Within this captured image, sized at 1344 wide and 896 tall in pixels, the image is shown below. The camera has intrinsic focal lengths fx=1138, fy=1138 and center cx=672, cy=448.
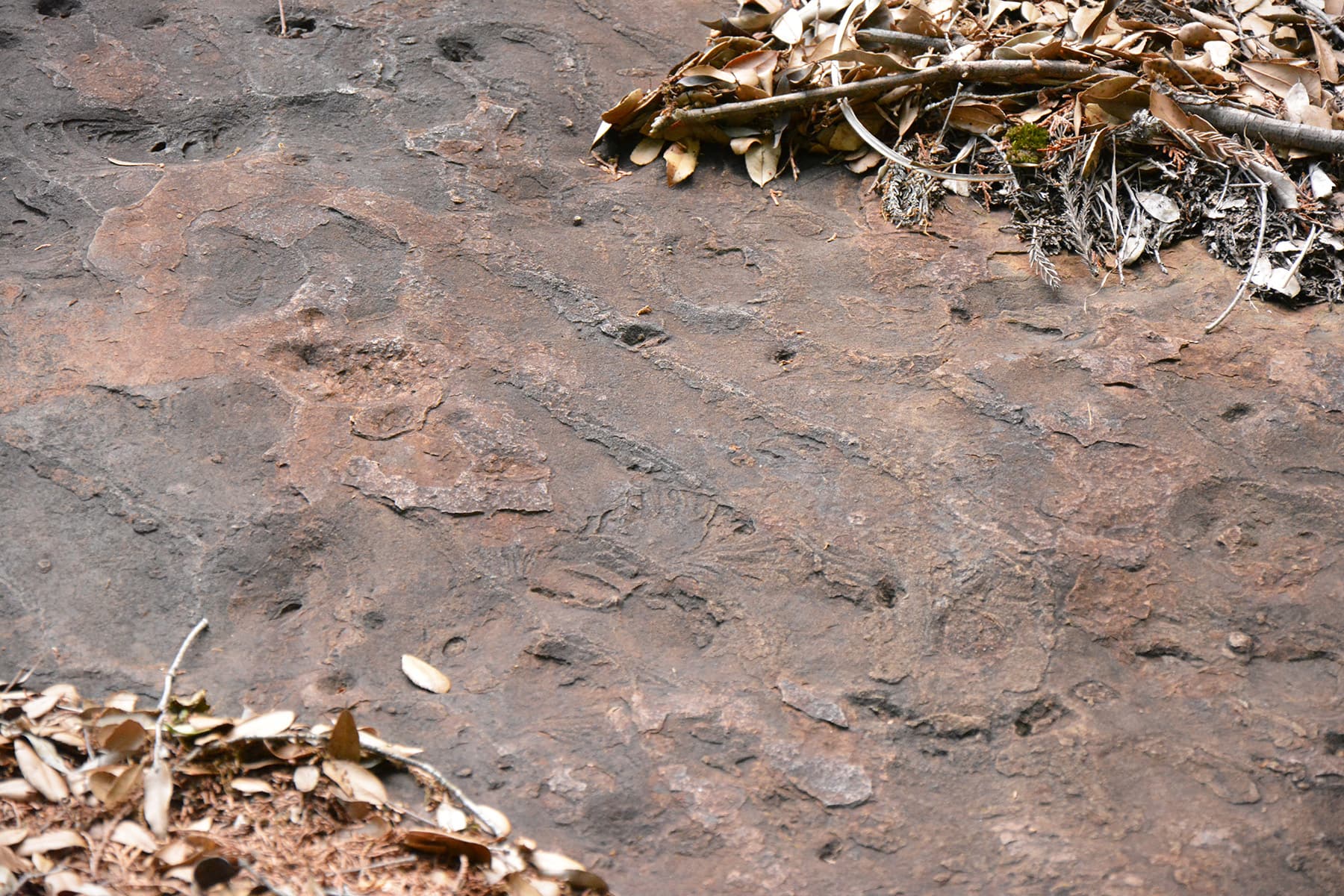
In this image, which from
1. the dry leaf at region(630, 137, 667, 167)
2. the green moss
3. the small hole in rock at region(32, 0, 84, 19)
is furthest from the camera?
the small hole in rock at region(32, 0, 84, 19)

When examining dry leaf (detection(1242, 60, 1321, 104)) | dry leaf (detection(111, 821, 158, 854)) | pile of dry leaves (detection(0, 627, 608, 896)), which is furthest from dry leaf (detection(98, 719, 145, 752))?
dry leaf (detection(1242, 60, 1321, 104))

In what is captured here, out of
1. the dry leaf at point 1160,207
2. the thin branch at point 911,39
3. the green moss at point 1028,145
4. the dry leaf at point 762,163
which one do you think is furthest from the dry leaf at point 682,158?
the dry leaf at point 1160,207

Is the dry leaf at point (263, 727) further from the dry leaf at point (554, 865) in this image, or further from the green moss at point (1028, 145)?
the green moss at point (1028, 145)

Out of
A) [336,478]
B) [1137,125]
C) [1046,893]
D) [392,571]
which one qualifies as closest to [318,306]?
[336,478]

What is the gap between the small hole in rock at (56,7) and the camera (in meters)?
2.78

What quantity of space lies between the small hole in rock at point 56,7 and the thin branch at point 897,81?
1527mm

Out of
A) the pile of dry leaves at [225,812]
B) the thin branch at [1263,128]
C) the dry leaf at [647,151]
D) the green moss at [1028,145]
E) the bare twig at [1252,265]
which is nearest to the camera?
the pile of dry leaves at [225,812]

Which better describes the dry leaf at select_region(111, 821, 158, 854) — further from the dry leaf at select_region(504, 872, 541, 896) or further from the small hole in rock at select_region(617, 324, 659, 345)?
the small hole in rock at select_region(617, 324, 659, 345)

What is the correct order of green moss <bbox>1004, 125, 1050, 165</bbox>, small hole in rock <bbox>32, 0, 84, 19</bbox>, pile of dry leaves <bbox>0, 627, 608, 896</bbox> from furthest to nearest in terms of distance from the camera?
small hole in rock <bbox>32, 0, 84, 19</bbox>, green moss <bbox>1004, 125, 1050, 165</bbox>, pile of dry leaves <bbox>0, 627, 608, 896</bbox>

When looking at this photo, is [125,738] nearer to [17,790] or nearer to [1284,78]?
[17,790]

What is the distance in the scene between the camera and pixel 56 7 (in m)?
2.79

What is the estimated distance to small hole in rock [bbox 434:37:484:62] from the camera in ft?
9.05

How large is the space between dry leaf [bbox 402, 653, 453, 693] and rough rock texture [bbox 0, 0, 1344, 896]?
2cm

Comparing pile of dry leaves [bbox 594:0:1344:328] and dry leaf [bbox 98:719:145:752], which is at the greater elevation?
pile of dry leaves [bbox 594:0:1344:328]
